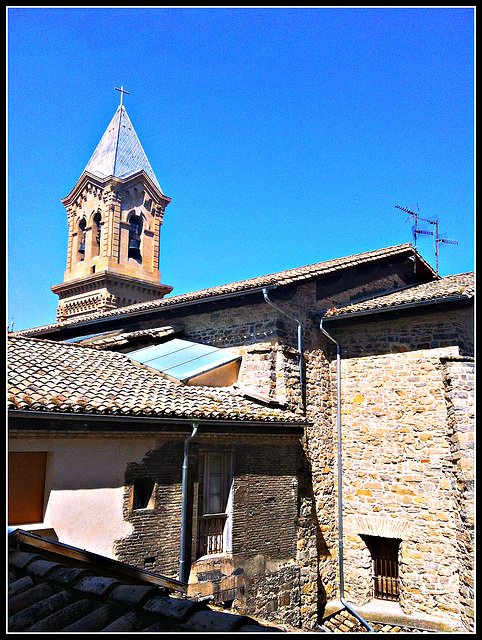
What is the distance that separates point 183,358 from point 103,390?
3.16 metres

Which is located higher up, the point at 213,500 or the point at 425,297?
the point at 425,297

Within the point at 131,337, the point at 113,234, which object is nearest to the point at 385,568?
the point at 131,337

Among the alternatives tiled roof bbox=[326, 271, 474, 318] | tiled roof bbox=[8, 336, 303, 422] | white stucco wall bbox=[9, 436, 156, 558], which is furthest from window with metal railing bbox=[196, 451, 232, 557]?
tiled roof bbox=[326, 271, 474, 318]

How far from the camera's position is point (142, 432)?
8078 millimetres

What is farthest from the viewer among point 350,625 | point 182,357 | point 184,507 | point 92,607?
point 182,357

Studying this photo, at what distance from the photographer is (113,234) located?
2289 cm

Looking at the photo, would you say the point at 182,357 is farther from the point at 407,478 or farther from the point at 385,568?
the point at 385,568

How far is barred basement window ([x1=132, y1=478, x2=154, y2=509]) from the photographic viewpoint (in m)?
8.12

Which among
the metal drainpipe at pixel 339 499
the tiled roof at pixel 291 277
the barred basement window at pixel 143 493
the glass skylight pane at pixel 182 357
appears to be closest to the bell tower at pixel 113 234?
the tiled roof at pixel 291 277

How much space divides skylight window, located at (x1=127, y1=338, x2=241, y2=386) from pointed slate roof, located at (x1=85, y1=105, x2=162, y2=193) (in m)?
14.1

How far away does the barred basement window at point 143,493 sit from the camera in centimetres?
812

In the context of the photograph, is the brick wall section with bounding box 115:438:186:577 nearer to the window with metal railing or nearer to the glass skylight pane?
the window with metal railing

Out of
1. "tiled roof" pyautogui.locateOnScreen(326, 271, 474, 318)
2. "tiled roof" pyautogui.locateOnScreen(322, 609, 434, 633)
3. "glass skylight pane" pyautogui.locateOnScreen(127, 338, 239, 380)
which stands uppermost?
"tiled roof" pyautogui.locateOnScreen(326, 271, 474, 318)
